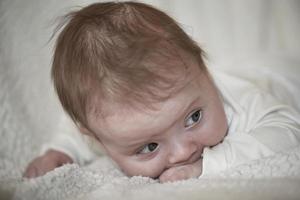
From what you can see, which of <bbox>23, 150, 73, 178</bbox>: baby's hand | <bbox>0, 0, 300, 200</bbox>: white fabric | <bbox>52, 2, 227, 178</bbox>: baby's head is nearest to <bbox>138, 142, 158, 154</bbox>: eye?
<bbox>52, 2, 227, 178</bbox>: baby's head

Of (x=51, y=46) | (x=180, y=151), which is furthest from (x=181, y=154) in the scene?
(x=51, y=46)

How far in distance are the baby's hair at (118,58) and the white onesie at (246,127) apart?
141mm

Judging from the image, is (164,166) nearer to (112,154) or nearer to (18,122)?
(112,154)

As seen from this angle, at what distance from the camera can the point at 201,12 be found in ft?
3.96

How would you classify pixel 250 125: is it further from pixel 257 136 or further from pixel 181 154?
pixel 181 154

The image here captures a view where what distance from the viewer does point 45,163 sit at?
0.98 meters

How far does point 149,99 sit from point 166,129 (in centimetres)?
6

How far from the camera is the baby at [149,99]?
2.38 feet

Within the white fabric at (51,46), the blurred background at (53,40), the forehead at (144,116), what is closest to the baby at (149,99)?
the forehead at (144,116)

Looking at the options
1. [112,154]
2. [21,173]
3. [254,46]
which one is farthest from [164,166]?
[254,46]

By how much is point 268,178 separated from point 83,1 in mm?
776

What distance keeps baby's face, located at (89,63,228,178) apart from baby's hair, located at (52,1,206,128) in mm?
23

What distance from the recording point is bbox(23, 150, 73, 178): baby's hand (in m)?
0.95

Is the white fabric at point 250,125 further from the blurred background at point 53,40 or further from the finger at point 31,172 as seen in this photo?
the finger at point 31,172
